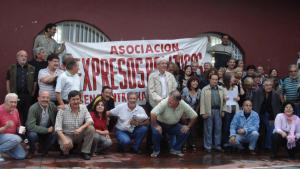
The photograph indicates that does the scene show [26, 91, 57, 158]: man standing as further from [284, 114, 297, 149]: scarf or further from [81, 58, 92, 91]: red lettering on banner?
[284, 114, 297, 149]: scarf

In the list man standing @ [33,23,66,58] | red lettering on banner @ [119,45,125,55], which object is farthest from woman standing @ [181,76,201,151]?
man standing @ [33,23,66,58]

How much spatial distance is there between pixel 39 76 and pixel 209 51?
435cm

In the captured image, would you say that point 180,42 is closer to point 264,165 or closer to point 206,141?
point 206,141

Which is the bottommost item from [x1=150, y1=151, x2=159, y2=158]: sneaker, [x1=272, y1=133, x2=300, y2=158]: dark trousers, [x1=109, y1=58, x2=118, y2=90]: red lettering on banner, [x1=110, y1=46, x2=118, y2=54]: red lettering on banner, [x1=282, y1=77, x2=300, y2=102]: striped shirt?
[x1=150, y1=151, x2=159, y2=158]: sneaker

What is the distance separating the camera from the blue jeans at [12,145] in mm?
8125

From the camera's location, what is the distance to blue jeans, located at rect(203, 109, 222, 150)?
Result: 9812 mm

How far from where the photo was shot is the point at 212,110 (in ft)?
32.1

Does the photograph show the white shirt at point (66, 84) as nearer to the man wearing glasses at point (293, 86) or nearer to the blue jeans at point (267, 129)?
the blue jeans at point (267, 129)

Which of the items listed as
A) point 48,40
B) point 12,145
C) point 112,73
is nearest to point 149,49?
point 112,73

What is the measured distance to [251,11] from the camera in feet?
40.1

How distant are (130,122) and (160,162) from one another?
3.54 feet

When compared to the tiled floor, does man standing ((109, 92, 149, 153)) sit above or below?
above

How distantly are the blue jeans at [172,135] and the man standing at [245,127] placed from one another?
1.03 meters

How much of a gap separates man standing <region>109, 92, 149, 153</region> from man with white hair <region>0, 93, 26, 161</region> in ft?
6.02
